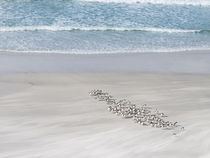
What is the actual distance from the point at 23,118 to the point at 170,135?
1.89 metres

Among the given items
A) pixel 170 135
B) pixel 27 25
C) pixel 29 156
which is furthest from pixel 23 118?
pixel 27 25

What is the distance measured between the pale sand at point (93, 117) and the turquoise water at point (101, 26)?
9.78 ft

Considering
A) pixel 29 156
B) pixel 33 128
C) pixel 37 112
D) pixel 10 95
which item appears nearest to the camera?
pixel 29 156

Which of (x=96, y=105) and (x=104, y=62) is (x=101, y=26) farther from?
(x=96, y=105)

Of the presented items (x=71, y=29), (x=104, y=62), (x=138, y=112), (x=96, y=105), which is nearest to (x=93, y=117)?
(x=138, y=112)

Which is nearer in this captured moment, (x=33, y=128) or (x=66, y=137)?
(x=66, y=137)

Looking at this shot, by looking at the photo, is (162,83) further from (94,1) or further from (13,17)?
(94,1)

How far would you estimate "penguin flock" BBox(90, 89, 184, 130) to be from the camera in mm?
4887

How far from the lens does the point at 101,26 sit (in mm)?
14734

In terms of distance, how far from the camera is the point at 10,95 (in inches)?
277

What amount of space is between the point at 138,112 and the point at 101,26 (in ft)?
31.3

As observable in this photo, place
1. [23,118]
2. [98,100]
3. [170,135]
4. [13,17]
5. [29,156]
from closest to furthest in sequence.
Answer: [29,156] < [170,135] < [23,118] < [98,100] < [13,17]

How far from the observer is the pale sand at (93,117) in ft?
13.4

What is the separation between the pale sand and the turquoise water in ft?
9.78
